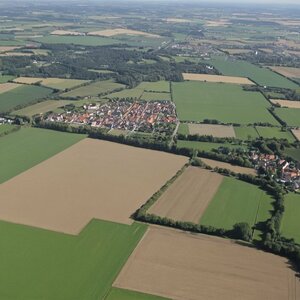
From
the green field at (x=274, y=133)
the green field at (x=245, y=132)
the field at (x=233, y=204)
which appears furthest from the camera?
the green field at (x=274, y=133)

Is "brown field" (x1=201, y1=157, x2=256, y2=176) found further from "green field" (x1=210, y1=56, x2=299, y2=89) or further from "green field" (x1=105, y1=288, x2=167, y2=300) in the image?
"green field" (x1=210, y1=56, x2=299, y2=89)

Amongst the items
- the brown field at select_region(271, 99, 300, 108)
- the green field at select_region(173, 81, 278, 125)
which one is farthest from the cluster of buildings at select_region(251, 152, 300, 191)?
the brown field at select_region(271, 99, 300, 108)

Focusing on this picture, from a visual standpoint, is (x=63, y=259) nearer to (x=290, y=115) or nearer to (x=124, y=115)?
(x=124, y=115)

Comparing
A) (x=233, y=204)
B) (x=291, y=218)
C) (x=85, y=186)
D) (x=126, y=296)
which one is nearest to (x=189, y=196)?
(x=233, y=204)

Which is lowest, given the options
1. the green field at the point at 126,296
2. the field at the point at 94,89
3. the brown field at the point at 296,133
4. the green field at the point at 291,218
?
the field at the point at 94,89

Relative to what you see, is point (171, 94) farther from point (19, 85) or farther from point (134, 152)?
point (134, 152)

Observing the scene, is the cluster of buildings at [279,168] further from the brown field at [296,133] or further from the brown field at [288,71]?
the brown field at [288,71]

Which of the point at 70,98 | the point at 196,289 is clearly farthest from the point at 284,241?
the point at 70,98

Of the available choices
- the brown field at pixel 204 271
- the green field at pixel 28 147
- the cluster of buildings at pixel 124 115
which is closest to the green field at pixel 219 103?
the cluster of buildings at pixel 124 115
